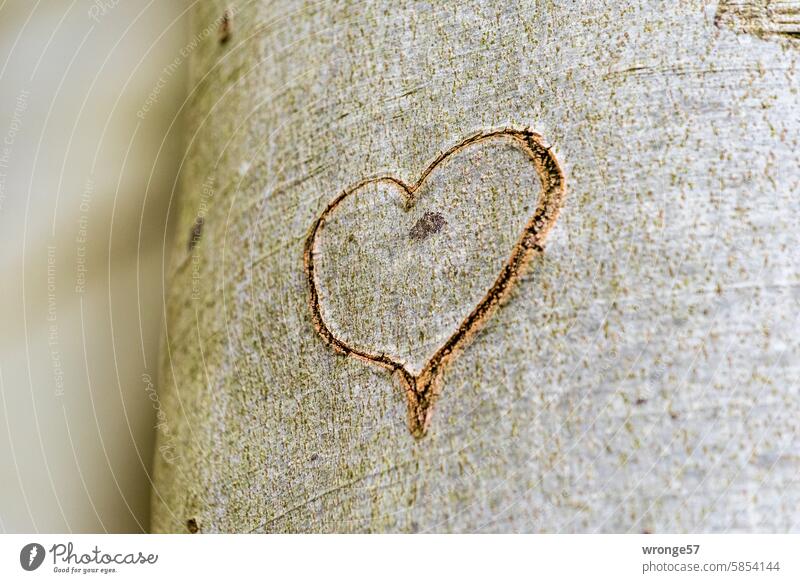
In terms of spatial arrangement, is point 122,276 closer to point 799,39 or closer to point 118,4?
point 118,4

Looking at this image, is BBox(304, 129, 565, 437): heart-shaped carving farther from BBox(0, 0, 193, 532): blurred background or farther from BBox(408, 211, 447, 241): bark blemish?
BBox(0, 0, 193, 532): blurred background

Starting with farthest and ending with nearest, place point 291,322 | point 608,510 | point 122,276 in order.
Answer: point 122,276
point 291,322
point 608,510

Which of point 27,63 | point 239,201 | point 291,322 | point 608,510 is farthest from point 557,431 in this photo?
point 27,63
